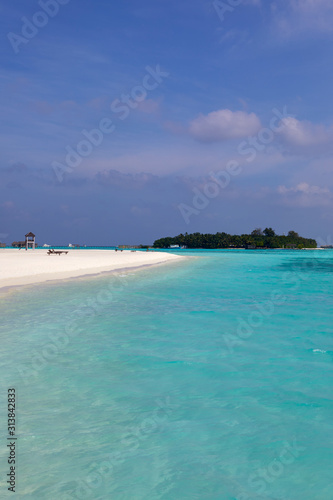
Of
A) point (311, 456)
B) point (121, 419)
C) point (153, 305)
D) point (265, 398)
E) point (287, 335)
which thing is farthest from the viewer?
point (153, 305)

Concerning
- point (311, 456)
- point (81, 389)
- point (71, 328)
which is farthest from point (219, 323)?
point (311, 456)

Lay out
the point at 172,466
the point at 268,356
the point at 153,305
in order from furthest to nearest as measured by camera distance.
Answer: the point at 153,305 < the point at 268,356 < the point at 172,466

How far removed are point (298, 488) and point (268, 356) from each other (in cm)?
529

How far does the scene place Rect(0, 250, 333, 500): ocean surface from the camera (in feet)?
13.6

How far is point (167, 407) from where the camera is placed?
6070 millimetres

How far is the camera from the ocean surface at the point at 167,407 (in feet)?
13.6

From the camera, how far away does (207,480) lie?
13.8 ft

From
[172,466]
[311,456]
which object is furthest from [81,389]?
[311,456]

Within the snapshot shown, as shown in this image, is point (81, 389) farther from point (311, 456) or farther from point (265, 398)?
point (311, 456)

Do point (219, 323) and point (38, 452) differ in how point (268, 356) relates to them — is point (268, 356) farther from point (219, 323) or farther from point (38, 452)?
point (38, 452)

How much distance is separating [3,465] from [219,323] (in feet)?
31.6

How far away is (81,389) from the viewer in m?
6.66

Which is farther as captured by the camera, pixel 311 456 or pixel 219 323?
pixel 219 323

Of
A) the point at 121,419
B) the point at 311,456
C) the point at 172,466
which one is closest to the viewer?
the point at 172,466
